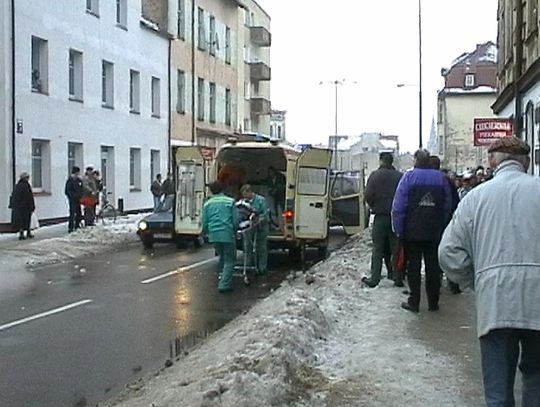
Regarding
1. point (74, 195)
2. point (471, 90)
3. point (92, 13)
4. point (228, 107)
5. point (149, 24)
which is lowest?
point (74, 195)

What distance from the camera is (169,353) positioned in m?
9.42

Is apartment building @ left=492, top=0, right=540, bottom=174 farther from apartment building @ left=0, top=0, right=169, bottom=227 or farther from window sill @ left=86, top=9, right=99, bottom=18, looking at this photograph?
window sill @ left=86, top=9, right=99, bottom=18

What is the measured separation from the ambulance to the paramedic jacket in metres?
7.01

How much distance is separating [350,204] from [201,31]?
2452 centimetres

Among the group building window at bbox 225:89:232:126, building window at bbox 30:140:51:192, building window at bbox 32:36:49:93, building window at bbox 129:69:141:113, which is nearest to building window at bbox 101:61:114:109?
building window at bbox 129:69:141:113

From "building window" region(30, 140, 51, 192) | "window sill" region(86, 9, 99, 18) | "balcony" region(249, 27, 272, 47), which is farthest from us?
"balcony" region(249, 27, 272, 47)

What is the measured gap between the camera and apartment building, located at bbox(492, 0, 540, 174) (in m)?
19.0

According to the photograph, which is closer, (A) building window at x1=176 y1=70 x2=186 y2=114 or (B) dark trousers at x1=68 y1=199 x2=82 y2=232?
(B) dark trousers at x1=68 y1=199 x2=82 y2=232

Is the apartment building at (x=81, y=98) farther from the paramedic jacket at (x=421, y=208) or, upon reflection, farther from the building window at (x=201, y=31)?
the paramedic jacket at (x=421, y=208)

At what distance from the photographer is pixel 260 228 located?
16609mm

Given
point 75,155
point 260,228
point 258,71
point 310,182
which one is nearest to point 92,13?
point 75,155

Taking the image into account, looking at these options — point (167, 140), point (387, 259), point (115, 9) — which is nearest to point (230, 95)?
point (167, 140)

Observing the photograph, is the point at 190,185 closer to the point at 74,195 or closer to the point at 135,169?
the point at 74,195

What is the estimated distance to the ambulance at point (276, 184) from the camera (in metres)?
18.3
